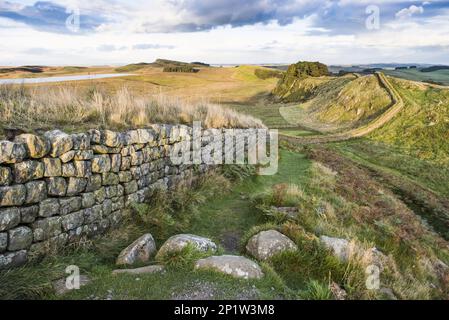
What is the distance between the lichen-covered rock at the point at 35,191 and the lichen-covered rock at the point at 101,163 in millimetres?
1204

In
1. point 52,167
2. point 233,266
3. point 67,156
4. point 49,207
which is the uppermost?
point 67,156

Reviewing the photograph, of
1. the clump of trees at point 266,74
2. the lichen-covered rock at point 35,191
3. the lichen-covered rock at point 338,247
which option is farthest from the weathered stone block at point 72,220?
the clump of trees at point 266,74

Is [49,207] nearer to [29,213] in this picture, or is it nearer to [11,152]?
[29,213]

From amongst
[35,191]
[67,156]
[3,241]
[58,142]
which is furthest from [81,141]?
[3,241]

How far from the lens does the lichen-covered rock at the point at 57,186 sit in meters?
6.18

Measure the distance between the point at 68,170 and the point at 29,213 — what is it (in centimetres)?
101

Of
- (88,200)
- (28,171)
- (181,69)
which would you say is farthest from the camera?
(181,69)

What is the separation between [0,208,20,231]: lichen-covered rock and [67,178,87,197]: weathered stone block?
1.04 m

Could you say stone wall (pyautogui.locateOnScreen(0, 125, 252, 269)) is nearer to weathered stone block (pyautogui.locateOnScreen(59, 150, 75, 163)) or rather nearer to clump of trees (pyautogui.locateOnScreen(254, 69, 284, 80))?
weathered stone block (pyautogui.locateOnScreen(59, 150, 75, 163))

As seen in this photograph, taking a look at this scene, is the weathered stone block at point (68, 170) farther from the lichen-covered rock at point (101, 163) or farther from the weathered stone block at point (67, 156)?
the lichen-covered rock at point (101, 163)

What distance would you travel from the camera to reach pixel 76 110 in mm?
7902

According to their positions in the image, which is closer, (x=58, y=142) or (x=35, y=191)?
(x=35, y=191)
